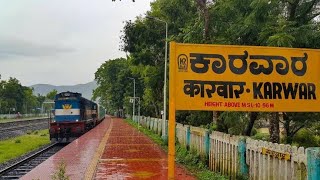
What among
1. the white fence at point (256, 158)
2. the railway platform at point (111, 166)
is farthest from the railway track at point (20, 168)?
the white fence at point (256, 158)

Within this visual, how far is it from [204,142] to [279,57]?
6239 mm

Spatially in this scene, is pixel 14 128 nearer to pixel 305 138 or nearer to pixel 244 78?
pixel 305 138

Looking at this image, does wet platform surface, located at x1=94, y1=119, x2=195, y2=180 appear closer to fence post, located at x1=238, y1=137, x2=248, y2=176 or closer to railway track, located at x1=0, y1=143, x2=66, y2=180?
fence post, located at x1=238, y1=137, x2=248, y2=176

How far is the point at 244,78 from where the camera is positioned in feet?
23.6

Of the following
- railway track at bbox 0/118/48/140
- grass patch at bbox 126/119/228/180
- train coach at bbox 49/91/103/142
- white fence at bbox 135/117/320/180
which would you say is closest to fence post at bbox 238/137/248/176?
white fence at bbox 135/117/320/180

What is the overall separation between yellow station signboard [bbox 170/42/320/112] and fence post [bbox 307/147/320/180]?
0.91 meters

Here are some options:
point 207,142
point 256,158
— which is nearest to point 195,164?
point 207,142

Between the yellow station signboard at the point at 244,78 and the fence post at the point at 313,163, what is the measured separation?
0.91m

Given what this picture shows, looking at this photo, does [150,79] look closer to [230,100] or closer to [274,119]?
[274,119]

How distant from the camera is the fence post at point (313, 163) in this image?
6.57m

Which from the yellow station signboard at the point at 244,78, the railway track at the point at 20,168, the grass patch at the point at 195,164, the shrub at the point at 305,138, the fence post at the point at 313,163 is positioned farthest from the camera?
the shrub at the point at 305,138

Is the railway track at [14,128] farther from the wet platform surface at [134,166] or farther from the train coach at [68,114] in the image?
the wet platform surface at [134,166]

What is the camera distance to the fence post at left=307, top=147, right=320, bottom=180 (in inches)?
259

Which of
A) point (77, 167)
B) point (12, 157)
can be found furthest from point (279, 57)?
point (12, 157)
